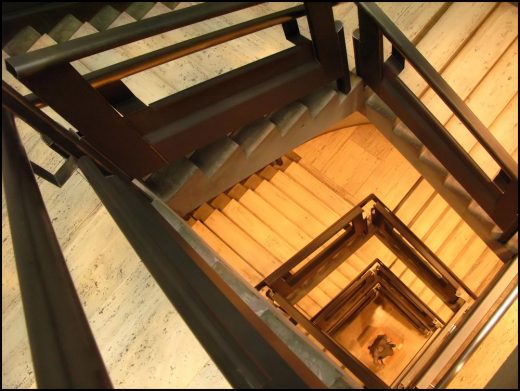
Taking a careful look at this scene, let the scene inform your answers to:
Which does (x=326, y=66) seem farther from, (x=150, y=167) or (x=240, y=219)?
(x=240, y=219)

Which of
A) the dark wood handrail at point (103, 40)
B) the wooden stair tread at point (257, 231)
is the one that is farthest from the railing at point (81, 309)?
the wooden stair tread at point (257, 231)

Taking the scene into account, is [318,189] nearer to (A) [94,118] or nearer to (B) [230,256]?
(B) [230,256]

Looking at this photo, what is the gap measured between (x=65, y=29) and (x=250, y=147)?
2.19 m

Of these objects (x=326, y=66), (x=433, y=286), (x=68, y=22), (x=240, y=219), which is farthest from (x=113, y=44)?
(x=433, y=286)

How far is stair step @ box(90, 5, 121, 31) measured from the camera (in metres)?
3.85

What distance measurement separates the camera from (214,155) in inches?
108

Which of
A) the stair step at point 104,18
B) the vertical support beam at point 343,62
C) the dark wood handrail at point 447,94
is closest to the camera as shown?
the dark wood handrail at point 447,94

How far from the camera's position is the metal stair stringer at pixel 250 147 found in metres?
2.67

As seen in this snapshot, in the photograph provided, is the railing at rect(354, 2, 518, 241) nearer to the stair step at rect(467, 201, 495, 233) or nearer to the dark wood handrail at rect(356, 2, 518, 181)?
the dark wood handrail at rect(356, 2, 518, 181)

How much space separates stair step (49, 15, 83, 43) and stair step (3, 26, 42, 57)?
133 millimetres

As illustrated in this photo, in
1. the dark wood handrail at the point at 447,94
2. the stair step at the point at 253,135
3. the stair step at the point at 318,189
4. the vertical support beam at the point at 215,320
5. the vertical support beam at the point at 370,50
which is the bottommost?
the vertical support beam at the point at 215,320

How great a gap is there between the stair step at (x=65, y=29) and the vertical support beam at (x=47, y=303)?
2819 mm

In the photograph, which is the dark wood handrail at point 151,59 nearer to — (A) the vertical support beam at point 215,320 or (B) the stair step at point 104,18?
(A) the vertical support beam at point 215,320

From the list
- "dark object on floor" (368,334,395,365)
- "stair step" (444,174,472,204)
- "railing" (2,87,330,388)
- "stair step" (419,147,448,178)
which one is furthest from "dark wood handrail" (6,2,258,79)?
"dark object on floor" (368,334,395,365)
